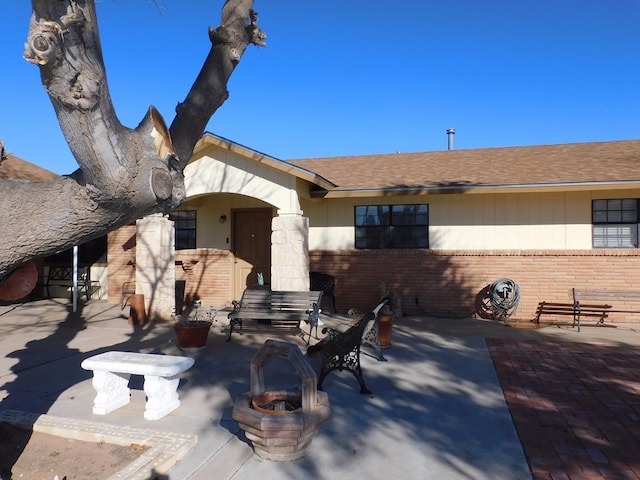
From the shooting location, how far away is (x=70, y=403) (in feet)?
→ 16.1

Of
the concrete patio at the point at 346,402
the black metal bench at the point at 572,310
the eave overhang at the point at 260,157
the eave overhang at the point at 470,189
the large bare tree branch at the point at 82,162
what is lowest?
the concrete patio at the point at 346,402

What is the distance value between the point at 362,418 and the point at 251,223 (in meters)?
8.98

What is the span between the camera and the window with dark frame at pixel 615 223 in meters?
10.3

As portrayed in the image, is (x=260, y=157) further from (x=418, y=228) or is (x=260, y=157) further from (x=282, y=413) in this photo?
(x=282, y=413)

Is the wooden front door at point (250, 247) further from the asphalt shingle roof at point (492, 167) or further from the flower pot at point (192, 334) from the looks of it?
the flower pot at point (192, 334)

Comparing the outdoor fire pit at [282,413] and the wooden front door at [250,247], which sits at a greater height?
the wooden front door at [250,247]

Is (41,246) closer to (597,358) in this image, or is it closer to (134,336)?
(134,336)

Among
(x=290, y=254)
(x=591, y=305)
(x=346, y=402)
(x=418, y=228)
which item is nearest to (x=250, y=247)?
(x=290, y=254)

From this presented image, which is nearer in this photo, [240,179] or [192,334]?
[192,334]

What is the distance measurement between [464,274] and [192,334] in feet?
22.2

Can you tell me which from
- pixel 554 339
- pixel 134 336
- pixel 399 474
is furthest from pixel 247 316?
pixel 554 339

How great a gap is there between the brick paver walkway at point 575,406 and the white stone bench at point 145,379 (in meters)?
3.40

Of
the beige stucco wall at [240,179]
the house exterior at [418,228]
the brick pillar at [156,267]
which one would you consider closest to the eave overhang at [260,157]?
the house exterior at [418,228]

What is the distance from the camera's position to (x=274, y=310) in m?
8.28
